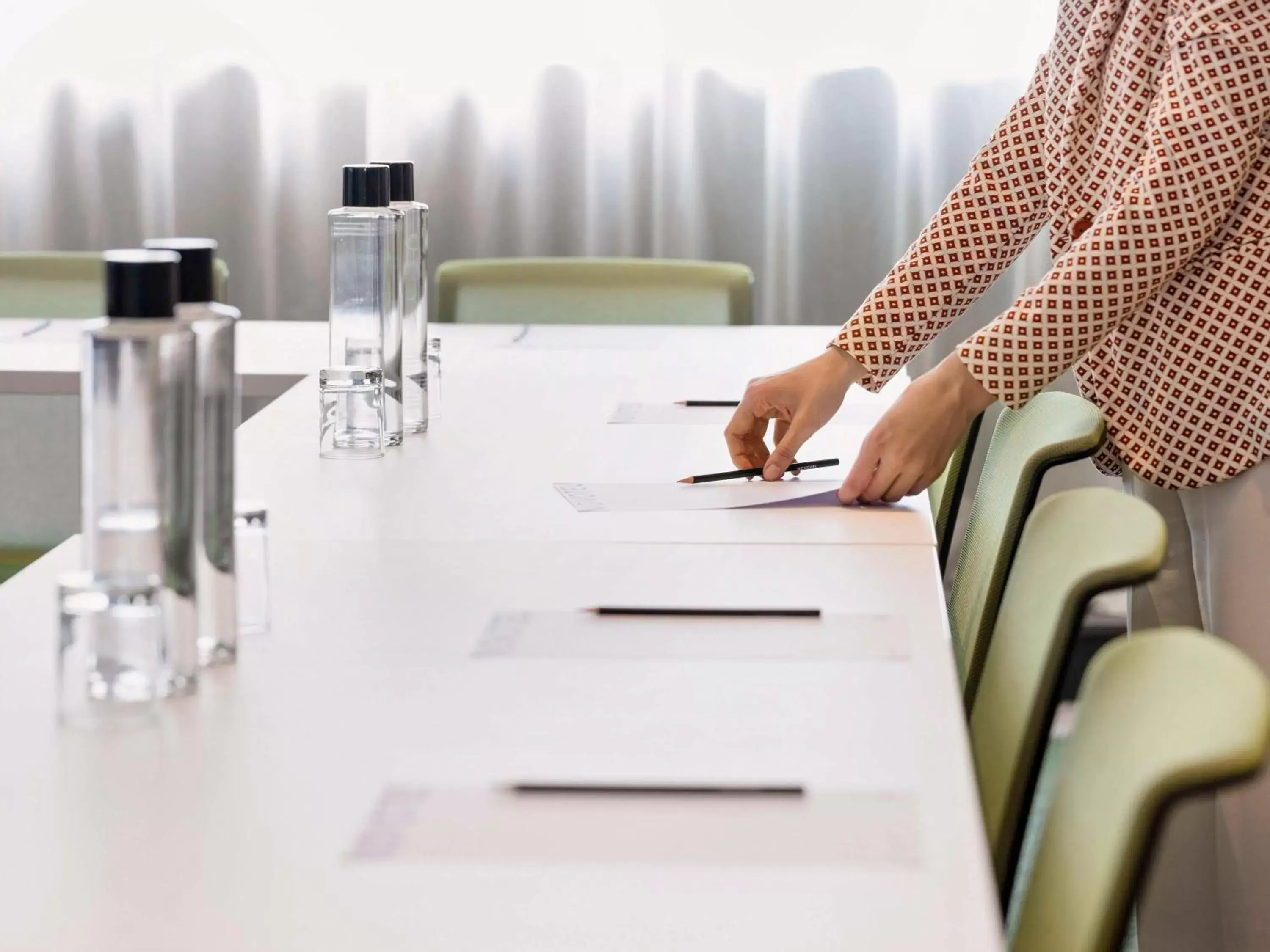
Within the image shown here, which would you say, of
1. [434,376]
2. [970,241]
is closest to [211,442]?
[970,241]

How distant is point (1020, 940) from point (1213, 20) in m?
0.86

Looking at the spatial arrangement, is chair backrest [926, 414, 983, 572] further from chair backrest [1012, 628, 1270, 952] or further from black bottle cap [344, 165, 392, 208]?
chair backrest [1012, 628, 1270, 952]

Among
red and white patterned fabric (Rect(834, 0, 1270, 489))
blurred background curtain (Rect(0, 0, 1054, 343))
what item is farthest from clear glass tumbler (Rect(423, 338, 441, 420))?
blurred background curtain (Rect(0, 0, 1054, 343))

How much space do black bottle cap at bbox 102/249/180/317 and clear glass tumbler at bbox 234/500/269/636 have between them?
0.25 m

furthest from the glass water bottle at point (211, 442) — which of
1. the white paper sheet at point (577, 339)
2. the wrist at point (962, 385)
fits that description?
the white paper sheet at point (577, 339)

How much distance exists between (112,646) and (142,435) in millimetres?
127

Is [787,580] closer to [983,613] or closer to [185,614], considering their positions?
[983,613]

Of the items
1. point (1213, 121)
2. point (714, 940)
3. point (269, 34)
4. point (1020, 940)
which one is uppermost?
point (269, 34)

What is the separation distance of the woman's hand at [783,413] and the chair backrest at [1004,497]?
177mm

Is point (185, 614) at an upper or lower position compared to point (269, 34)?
lower

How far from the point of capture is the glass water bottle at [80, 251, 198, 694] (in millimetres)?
838

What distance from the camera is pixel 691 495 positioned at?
1.49 metres

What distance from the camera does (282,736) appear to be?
872 millimetres

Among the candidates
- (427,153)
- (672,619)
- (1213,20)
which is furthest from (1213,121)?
(427,153)
